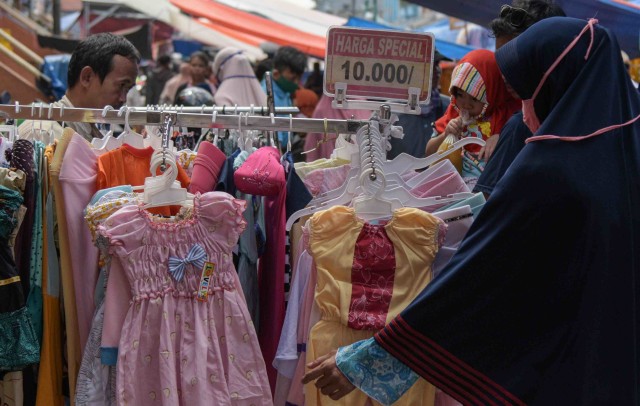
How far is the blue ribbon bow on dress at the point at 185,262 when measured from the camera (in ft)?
8.63

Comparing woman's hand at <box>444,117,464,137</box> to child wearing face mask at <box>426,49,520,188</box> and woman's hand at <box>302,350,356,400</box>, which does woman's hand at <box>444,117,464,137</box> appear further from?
woman's hand at <box>302,350,356,400</box>

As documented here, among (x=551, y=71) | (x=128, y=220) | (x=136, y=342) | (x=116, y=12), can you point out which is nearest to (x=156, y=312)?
(x=136, y=342)

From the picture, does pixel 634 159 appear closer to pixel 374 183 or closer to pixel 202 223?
pixel 374 183

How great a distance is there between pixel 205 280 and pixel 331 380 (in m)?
0.53

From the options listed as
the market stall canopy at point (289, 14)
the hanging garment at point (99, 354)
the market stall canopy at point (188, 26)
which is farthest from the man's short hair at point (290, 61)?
the market stall canopy at point (289, 14)

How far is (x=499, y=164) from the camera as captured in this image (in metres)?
3.29

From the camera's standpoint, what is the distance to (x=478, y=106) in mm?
3820

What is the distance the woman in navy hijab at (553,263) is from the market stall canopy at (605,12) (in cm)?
240

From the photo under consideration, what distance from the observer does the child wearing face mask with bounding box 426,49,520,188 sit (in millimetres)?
3736

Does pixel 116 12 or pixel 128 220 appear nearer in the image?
pixel 128 220

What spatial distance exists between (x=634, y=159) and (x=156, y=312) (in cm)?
149

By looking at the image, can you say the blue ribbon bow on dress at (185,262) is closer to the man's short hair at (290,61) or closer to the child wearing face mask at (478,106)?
the child wearing face mask at (478,106)

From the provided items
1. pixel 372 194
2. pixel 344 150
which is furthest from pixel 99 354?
pixel 344 150

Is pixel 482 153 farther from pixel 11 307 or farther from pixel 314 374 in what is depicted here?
pixel 11 307
